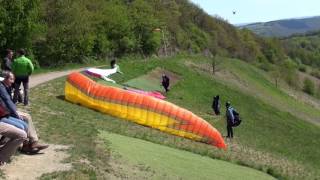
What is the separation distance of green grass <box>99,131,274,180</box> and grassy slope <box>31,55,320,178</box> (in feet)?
2.56

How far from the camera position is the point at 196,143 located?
A: 83.1ft

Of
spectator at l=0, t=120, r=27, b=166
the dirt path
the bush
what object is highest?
spectator at l=0, t=120, r=27, b=166

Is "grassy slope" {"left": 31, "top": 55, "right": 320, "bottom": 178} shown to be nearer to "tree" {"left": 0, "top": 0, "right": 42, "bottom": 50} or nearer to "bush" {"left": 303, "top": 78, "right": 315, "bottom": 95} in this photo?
"tree" {"left": 0, "top": 0, "right": 42, "bottom": 50}

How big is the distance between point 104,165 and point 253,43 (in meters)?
142

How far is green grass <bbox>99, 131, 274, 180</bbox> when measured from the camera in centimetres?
1608

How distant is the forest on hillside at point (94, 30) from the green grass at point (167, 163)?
28.8 meters

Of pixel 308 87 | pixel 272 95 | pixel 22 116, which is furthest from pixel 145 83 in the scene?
pixel 308 87

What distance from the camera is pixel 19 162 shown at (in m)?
13.8

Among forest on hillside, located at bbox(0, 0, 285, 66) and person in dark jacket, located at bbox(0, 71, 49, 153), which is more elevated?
person in dark jacket, located at bbox(0, 71, 49, 153)

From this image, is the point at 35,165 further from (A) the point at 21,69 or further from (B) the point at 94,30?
(B) the point at 94,30

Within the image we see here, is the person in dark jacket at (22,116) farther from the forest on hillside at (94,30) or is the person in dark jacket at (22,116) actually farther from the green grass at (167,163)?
the forest on hillside at (94,30)

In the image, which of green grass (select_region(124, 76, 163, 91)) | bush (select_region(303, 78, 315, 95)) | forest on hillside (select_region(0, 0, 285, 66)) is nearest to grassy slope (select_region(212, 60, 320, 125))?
forest on hillside (select_region(0, 0, 285, 66))

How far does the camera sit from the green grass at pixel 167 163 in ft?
52.7

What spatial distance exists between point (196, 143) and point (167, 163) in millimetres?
8054
